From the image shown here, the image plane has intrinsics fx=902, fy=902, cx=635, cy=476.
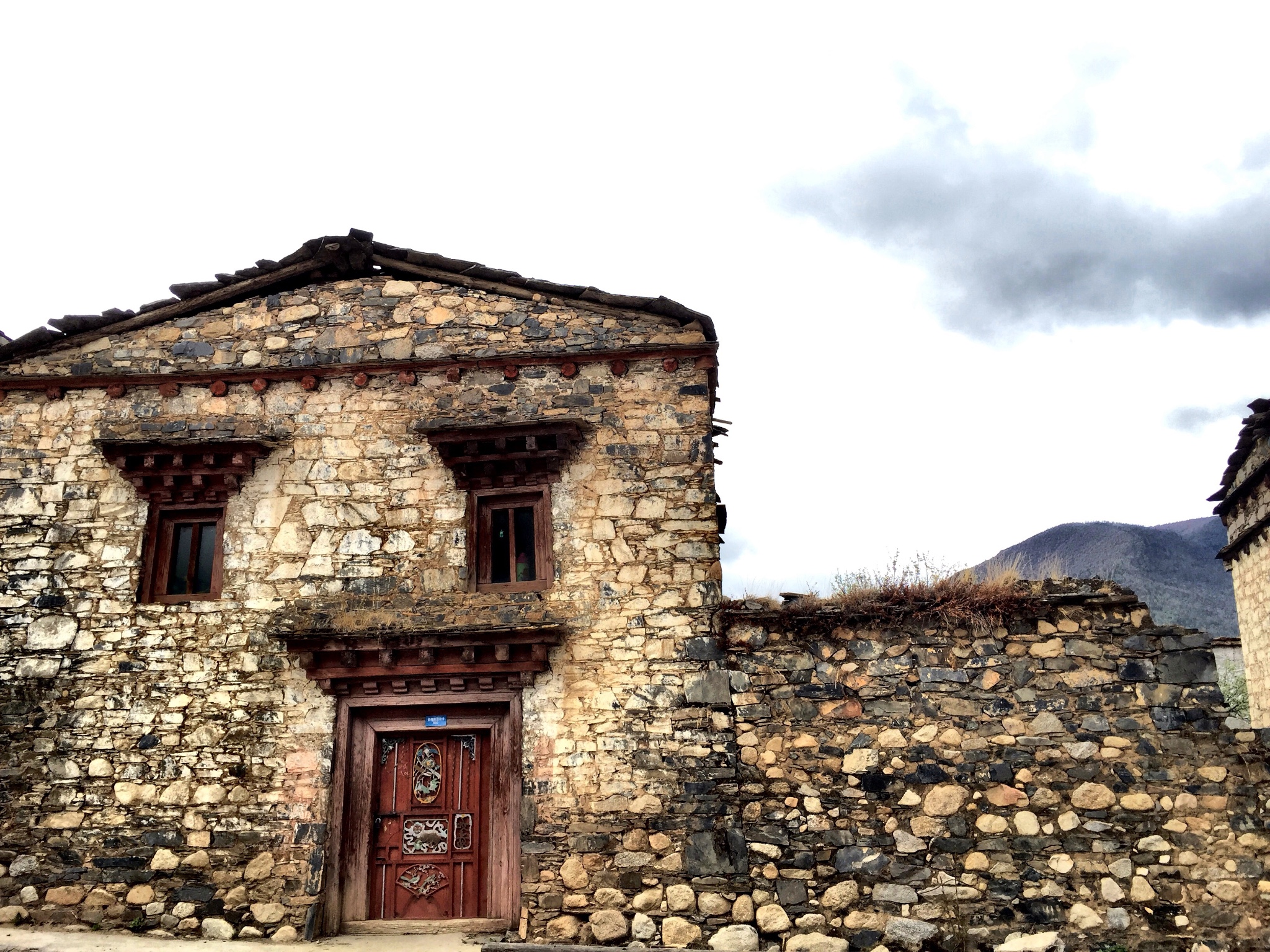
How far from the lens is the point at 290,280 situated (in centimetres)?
1058

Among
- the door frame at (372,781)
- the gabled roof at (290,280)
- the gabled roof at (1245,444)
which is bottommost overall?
the door frame at (372,781)

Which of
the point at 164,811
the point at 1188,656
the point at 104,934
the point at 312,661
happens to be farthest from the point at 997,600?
the point at 104,934

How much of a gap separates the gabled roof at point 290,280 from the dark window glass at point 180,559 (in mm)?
2548

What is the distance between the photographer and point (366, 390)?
995 centimetres

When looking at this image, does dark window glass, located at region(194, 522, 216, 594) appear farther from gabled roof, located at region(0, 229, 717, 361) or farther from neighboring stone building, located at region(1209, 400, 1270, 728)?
neighboring stone building, located at region(1209, 400, 1270, 728)

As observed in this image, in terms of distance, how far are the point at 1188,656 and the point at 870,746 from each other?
3011 mm

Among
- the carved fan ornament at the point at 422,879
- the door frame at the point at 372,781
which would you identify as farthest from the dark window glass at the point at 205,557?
the carved fan ornament at the point at 422,879

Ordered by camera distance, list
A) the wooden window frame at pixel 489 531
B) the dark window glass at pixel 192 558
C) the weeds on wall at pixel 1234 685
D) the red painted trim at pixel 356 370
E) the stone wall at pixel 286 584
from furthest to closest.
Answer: the weeds on wall at pixel 1234 685 → the red painted trim at pixel 356 370 → the dark window glass at pixel 192 558 → the wooden window frame at pixel 489 531 → the stone wall at pixel 286 584

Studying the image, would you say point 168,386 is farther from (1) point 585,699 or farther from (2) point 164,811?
(1) point 585,699

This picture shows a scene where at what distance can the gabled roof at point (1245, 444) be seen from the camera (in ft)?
38.4

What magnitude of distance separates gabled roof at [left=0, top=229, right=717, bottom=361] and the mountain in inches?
1232

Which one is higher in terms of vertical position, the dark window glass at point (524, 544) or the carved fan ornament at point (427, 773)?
the dark window glass at point (524, 544)

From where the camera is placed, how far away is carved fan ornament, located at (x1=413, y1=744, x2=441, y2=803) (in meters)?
8.80

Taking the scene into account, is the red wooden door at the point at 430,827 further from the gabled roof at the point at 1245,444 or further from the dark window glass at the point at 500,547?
the gabled roof at the point at 1245,444
